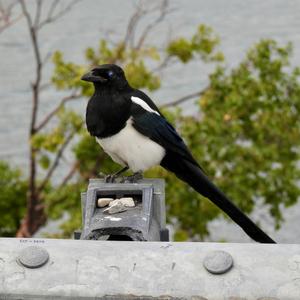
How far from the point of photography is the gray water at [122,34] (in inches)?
539

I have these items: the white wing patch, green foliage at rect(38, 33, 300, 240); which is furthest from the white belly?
green foliage at rect(38, 33, 300, 240)

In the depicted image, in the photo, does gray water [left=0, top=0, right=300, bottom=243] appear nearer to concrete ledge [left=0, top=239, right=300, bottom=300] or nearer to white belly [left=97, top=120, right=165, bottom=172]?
white belly [left=97, top=120, right=165, bottom=172]

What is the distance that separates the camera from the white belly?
197 inches

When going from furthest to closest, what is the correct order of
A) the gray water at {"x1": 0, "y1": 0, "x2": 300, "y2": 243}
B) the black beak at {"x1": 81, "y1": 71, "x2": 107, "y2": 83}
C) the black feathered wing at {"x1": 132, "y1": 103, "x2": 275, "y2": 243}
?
1. the gray water at {"x1": 0, "y1": 0, "x2": 300, "y2": 243}
2. the black feathered wing at {"x1": 132, "y1": 103, "x2": 275, "y2": 243}
3. the black beak at {"x1": 81, "y1": 71, "x2": 107, "y2": 83}

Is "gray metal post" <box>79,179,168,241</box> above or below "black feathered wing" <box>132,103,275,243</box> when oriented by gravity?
above

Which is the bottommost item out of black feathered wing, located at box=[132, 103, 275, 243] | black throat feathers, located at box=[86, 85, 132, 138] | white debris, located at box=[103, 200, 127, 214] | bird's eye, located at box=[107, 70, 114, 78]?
black feathered wing, located at box=[132, 103, 275, 243]

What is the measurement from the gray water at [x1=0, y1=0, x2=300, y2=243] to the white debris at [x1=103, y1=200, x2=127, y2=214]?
8.72 meters

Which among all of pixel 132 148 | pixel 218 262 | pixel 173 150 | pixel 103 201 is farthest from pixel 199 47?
pixel 218 262

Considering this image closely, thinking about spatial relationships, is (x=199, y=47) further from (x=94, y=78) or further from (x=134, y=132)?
(x=94, y=78)

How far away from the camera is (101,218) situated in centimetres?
329

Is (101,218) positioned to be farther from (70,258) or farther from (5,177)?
(5,177)

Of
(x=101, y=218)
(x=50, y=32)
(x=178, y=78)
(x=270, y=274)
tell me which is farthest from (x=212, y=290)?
(x=50, y=32)

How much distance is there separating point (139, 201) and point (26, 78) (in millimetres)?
11644

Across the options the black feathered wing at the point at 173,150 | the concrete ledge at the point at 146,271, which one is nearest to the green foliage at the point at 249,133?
the black feathered wing at the point at 173,150
